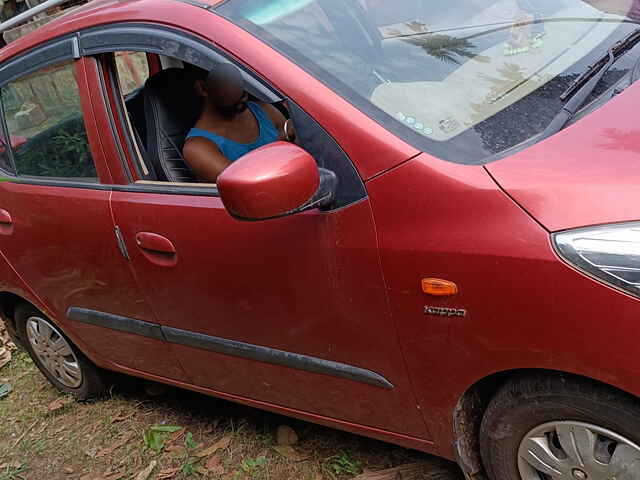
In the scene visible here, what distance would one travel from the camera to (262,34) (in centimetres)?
217

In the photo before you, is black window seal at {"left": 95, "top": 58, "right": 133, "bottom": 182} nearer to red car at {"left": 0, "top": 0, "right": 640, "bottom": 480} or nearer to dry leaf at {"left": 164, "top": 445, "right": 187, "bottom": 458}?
red car at {"left": 0, "top": 0, "right": 640, "bottom": 480}

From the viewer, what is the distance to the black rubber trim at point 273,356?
7.22ft

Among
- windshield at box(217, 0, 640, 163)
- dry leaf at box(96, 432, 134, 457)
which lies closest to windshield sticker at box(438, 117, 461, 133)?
windshield at box(217, 0, 640, 163)

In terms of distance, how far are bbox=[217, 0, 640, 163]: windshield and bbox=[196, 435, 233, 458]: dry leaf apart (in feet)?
5.69

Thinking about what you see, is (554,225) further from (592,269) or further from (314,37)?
(314,37)

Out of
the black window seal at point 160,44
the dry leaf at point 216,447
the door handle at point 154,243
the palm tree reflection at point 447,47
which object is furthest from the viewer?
the dry leaf at point 216,447

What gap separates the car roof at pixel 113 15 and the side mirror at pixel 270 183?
68 centimetres

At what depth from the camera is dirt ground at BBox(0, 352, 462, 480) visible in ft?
9.15

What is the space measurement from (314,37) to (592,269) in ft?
3.62

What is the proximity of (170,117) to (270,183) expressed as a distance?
116 cm

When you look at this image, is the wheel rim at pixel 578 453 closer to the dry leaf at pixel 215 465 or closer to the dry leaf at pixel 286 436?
the dry leaf at pixel 286 436

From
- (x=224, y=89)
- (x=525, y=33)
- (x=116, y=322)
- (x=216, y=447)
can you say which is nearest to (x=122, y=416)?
(x=216, y=447)

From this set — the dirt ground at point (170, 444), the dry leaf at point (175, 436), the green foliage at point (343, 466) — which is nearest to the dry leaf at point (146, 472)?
the dirt ground at point (170, 444)

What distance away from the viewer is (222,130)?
2.71m
